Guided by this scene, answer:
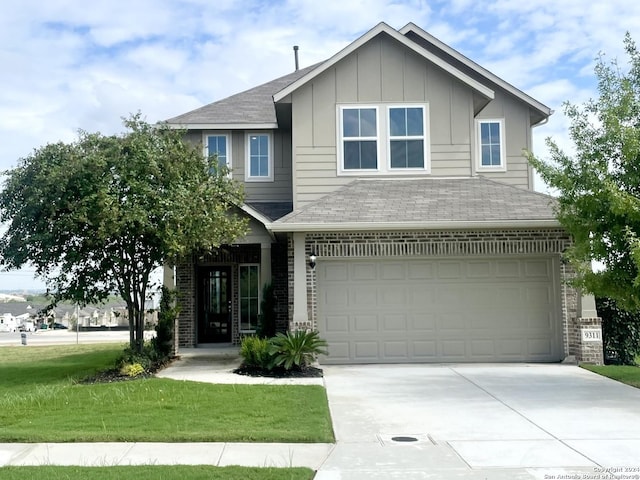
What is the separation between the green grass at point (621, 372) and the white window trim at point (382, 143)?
5.46 metres

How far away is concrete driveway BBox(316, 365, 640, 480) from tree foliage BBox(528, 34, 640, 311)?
1898 millimetres

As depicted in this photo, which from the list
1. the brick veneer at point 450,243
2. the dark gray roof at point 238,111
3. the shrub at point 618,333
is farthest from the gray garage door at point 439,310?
the dark gray roof at point 238,111

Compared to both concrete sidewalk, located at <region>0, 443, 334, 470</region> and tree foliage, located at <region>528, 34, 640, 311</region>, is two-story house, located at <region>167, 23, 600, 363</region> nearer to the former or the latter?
tree foliage, located at <region>528, 34, 640, 311</region>

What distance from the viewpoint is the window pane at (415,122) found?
1482cm

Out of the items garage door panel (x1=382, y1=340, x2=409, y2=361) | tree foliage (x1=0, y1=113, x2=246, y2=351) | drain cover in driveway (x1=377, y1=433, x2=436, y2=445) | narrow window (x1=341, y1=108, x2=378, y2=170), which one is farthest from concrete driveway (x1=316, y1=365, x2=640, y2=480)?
narrow window (x1=341, y1=108, x2=378, y2=170)

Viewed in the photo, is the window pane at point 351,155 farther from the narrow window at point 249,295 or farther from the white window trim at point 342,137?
the narrow window at point 249,295

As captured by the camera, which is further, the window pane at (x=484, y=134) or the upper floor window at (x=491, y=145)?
the window pane at (x=484, y=134)

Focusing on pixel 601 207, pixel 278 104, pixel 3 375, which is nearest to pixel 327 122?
pixel 278 104

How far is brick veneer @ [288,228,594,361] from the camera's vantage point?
13.2 metres

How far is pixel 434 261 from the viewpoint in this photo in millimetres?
13609

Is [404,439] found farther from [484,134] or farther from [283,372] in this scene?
[484,134]

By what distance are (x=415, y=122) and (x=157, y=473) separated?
10.8 m

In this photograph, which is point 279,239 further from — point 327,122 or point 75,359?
point 75,359

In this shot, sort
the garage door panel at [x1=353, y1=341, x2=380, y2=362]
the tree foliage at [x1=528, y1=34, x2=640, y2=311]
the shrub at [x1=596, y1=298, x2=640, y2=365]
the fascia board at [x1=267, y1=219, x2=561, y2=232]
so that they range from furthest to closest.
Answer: the shrub at [x1=596, y1=298, x2=640, y2=365], the garage door panel at [x1=353, y1=341, x2=380, y2=362], the fascia board at [x1=267, y1=219, x2=561, y2=232], the tree foliage at [x1=528, y1=34, x2=640, y2=311]
